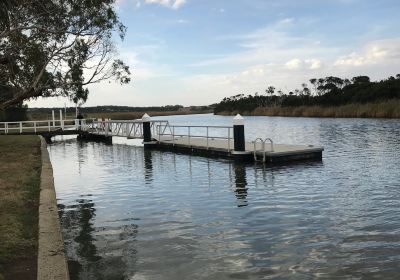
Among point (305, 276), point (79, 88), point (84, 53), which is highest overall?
point (84, 53)

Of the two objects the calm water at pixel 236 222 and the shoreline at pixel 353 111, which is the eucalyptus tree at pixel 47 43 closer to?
the calm water at pixel 236 222

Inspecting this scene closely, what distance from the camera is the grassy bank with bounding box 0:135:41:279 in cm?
605

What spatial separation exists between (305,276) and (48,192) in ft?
20.3

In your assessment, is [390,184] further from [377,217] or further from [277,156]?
[277,156]

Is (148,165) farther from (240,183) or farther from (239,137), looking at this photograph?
(240,183)

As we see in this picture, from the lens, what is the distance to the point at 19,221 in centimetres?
827

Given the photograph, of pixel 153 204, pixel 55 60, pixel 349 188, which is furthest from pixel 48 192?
pixel 55 60

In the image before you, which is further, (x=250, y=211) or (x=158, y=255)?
(x=250, y=211)

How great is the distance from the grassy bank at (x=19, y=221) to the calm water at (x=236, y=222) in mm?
729

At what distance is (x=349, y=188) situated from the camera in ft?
43.6

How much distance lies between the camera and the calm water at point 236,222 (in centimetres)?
704

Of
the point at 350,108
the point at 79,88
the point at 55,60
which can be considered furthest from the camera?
the point at 350,108

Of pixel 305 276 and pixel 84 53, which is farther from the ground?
pixel 84 53

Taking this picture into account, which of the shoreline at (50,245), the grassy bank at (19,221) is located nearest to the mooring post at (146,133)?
the grassy bank at (19,221)
